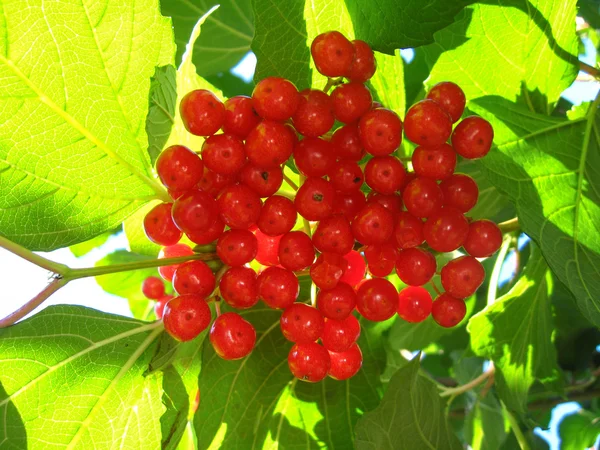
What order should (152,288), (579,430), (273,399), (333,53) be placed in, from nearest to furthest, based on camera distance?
1. (333,53)
2. (273,399)
3. (152,288)
4. (579,430)

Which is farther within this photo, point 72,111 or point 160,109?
point 160,109

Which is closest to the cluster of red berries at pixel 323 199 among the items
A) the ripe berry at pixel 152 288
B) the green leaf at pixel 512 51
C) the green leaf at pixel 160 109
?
the green leaf at pixel 160 109

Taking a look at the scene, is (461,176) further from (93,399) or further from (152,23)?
(93,399)

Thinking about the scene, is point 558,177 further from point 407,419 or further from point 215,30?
point 215,30

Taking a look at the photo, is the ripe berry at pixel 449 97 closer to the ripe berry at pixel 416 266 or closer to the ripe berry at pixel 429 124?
the ripe berry at pixel 429 124

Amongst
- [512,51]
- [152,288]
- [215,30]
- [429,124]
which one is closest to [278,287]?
[429,124]
